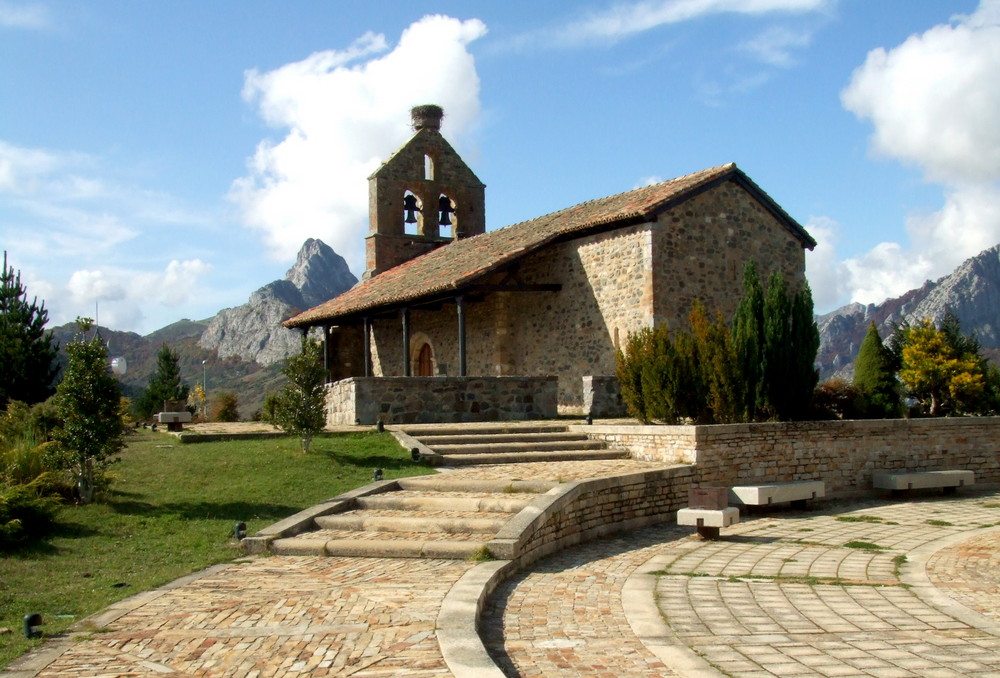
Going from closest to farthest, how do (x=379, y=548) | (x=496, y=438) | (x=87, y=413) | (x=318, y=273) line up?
(x=379, y=548) < (x=87, y=413) < (x=496, y=438) < (x=318, y=273)

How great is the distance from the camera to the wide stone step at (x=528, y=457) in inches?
475

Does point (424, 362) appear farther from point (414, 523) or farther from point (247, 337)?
point (247, 337)

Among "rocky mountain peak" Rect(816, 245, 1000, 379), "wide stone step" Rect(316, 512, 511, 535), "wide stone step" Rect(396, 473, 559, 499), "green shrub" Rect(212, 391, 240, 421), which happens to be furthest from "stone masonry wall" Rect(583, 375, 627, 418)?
"rocky mountain peak" Rect(816, 245, 1000, 379)

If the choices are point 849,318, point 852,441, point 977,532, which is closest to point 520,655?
point 977,532

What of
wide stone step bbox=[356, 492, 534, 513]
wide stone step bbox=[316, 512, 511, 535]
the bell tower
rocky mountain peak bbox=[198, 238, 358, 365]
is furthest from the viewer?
rocky mountain peak bbox=[198, 238, 358, 365]

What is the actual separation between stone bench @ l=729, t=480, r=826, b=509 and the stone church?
561cm

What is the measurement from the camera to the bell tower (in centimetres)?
2917

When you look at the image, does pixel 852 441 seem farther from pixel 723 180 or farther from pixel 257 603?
pixel 257 603

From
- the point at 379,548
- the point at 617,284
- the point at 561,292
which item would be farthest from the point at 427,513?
the point at 561,292

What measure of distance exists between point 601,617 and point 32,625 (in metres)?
3.76

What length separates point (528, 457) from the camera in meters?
12.6

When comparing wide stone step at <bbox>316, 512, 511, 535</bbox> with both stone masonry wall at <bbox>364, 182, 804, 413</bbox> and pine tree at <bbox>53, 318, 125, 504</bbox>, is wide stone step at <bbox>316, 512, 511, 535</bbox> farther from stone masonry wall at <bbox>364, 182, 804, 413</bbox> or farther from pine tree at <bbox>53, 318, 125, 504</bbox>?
stone masonry wall at <bbox>364, 182, 804, 413</bbox>

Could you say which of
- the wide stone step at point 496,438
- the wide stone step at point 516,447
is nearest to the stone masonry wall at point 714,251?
the wide stone step at point 496,438

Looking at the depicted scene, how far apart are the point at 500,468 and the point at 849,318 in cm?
9090
